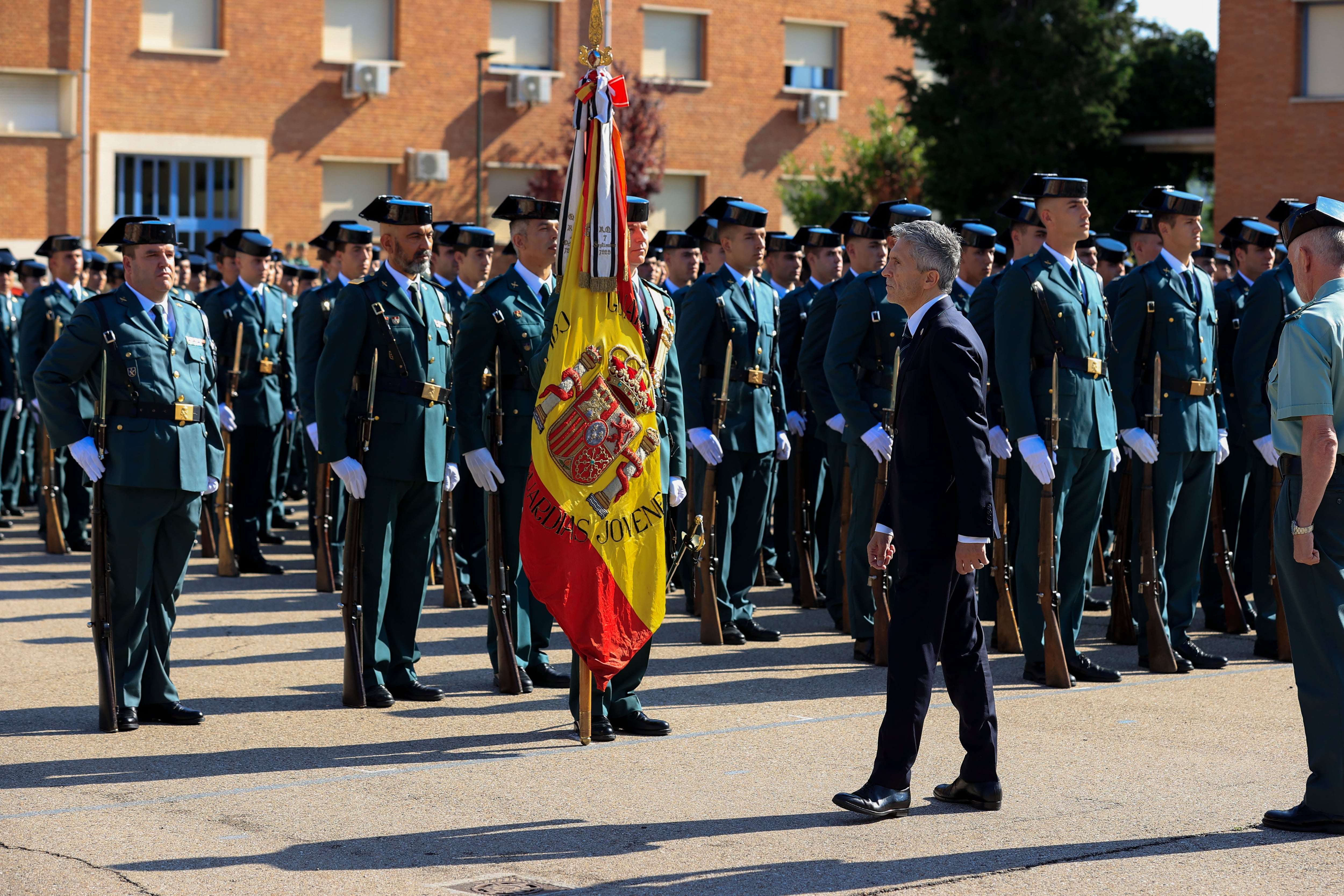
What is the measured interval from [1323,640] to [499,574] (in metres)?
3.67

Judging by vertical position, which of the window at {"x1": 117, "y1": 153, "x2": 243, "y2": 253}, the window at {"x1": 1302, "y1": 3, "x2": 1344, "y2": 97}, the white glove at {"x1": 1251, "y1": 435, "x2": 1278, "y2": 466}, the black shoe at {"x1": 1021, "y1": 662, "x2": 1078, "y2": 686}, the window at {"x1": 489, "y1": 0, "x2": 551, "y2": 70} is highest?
the window at {"x1": 489, "y1": 0, "x2": 551, "y2": 70}

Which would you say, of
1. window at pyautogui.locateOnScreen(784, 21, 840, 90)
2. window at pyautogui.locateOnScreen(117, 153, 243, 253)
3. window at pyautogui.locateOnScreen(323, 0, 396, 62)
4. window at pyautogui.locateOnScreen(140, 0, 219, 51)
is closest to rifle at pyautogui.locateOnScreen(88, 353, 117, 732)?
window at pyautogui.locateOnScreen(117, 153, 243, 253)

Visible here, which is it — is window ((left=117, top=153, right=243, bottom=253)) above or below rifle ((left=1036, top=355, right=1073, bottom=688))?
above

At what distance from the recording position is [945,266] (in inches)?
230

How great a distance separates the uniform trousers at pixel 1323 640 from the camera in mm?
5594

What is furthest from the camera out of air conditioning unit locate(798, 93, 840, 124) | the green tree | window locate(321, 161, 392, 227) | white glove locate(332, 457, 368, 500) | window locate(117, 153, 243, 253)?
air conditioning unit locate(798, 93, 840, 124)

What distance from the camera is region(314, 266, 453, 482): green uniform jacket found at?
24.8ft

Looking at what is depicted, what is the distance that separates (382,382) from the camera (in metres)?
7.70

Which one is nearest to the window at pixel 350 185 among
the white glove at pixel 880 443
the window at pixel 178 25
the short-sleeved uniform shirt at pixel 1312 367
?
the window at pixel 178 25

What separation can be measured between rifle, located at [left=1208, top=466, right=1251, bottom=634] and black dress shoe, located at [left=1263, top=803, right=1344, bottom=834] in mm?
4393

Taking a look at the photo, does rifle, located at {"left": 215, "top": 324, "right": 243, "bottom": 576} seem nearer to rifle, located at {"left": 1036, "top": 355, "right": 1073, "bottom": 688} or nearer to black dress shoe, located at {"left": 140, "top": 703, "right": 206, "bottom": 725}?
black dress shoe, located at {"left": 140, "top": 703, "right": 206, "bottom": 725}

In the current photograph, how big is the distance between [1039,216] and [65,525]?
8.84m

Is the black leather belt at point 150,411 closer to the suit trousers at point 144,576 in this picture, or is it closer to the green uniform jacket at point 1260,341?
the suit trousers at point 144,576

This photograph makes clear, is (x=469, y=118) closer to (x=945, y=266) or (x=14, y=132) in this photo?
(x=14, y=132)
